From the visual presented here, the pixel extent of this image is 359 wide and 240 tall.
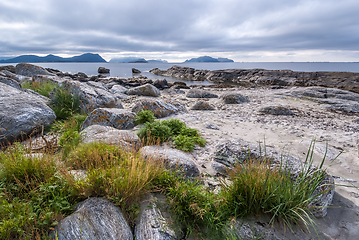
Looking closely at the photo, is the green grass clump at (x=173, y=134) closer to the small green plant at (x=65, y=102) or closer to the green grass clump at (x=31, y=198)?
the green grass clump at (x=31, y=198)

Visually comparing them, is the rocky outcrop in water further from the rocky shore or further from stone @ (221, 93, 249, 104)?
stone @ (221, 93, 249, 104)

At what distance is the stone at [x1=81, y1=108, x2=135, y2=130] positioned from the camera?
6859 mm

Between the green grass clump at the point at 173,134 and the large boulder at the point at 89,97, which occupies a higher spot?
the large boulder at the point at 89,97

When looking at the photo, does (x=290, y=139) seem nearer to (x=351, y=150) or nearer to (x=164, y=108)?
(x=351, y=150)

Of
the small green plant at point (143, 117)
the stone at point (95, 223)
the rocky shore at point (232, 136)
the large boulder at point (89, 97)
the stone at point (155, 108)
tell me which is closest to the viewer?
the stone at point (95, 223)

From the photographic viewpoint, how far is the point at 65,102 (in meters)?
8.29

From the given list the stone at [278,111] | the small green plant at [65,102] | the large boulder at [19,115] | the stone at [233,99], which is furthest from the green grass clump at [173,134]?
the stone at [233,99]

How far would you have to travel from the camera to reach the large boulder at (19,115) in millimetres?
5418

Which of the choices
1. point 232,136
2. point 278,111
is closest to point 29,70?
point 232,136

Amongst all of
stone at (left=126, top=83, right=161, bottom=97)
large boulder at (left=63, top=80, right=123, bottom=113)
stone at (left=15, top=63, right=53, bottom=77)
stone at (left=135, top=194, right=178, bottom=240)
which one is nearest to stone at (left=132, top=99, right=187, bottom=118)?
large boulder at (left=63, top=80, right=123, bottom=113)

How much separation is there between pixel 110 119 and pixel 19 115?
8.91 feet

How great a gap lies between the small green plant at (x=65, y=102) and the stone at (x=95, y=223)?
6.35 m

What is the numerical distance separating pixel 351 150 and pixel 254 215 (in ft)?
16.9

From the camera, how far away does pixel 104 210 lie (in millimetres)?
2703
